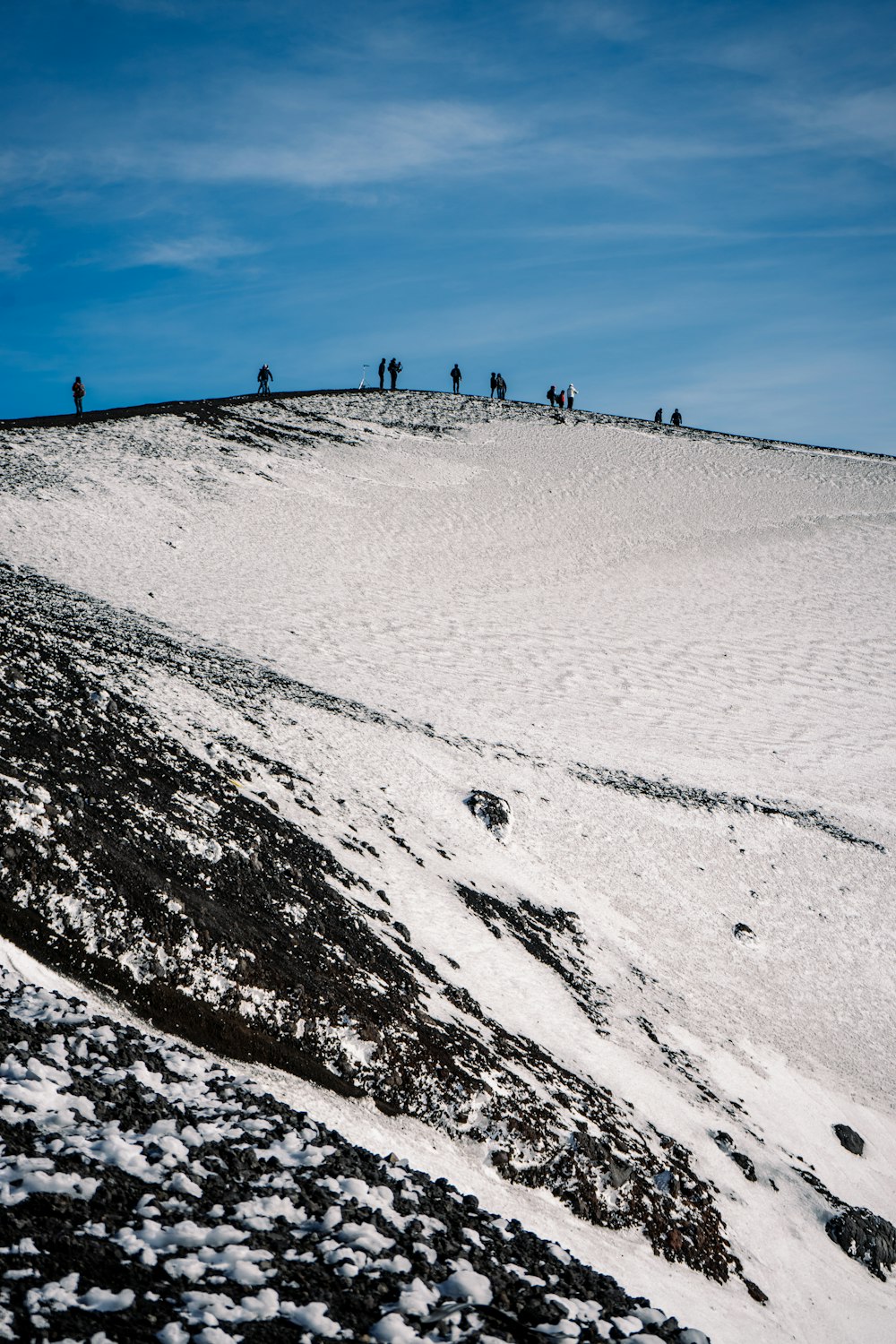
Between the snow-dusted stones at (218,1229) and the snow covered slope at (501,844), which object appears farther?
the snow covered slope at (501,844)

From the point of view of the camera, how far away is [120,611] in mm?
19469

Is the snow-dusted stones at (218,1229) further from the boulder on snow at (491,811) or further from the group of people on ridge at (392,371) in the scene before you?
the group of people on ridge at (392,371)

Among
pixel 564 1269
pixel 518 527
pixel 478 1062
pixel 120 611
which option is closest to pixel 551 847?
pixel 478 1062

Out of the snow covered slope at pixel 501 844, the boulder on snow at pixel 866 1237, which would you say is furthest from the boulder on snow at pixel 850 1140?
the boulder on snow at pixel 866 1237

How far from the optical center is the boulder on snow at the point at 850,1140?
11.3 m

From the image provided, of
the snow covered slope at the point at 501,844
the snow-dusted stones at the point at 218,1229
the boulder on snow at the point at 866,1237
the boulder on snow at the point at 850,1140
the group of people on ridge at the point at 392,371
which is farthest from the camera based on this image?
the group of people on ridge at the point at 392,371

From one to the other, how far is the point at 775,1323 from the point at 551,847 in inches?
293

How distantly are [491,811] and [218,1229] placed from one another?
32.0 ft

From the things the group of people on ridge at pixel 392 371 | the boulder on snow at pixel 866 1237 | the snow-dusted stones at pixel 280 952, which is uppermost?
the group of people on ridge at pixel 392 371

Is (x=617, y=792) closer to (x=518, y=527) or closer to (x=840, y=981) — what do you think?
(x=840, y=981)

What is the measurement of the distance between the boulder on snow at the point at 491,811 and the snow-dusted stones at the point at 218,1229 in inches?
308

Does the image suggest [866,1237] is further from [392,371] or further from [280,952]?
[392,371]

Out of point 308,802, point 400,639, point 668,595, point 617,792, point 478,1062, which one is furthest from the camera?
point 668,595

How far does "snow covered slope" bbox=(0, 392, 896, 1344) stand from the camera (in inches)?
347
